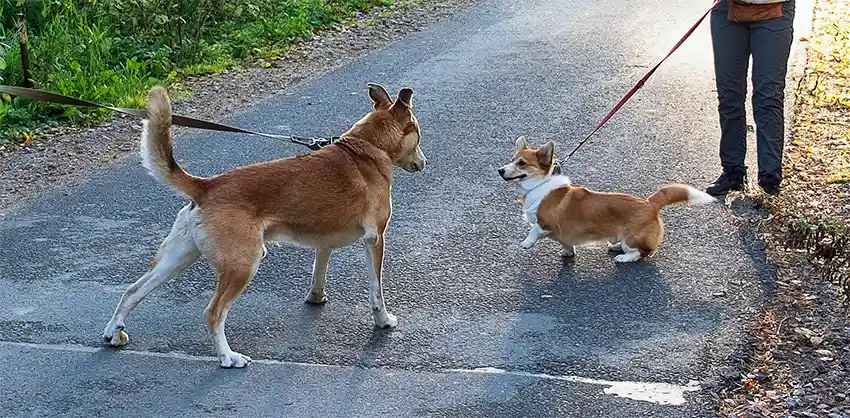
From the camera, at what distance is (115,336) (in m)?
5.52

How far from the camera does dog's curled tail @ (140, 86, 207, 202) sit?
5059mm

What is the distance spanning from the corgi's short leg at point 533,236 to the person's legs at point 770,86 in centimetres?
191

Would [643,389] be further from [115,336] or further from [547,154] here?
[115,336]

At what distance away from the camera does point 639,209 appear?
6.68m

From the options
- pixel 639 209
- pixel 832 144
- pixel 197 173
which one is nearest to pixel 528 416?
pixel 639 209

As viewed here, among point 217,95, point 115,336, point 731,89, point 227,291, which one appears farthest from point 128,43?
point 227,291

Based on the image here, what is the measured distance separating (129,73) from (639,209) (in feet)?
20.2

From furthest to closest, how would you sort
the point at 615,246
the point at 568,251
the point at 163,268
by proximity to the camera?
1. the point at 615,246
2. the point at 568,251
3. the point at 163,268

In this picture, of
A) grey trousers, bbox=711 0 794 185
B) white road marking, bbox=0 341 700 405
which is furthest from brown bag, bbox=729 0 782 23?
white road marking, bbox=0 341 700 405

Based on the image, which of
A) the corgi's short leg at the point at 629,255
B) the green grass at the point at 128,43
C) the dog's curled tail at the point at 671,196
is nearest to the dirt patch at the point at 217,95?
the green grass at the point at 128,43

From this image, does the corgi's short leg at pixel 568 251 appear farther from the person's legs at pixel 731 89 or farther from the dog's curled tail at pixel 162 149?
the dog's curled tail at pixel 162 149

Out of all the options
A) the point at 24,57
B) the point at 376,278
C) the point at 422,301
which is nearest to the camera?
the point at 376,278

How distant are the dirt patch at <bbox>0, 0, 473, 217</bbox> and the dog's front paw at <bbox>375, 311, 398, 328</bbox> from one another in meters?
3.34

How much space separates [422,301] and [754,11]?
10.2ft
